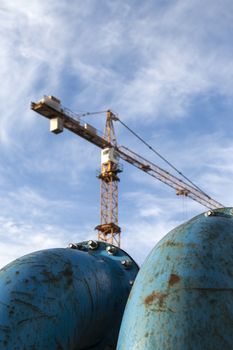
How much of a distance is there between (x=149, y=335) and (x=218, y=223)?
0.78m

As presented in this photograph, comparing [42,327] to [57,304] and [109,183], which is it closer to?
[57,304]

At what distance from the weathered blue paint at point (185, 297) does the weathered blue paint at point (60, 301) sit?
0.63 meters

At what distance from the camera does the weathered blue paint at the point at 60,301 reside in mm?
2977

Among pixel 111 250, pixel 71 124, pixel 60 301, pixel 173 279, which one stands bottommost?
pixel 60 301

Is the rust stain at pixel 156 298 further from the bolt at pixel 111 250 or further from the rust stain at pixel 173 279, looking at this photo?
the bolt at pixel 111 250

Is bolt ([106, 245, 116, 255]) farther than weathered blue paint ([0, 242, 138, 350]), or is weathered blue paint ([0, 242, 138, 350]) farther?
bolt ([106, 245, 116, 255])

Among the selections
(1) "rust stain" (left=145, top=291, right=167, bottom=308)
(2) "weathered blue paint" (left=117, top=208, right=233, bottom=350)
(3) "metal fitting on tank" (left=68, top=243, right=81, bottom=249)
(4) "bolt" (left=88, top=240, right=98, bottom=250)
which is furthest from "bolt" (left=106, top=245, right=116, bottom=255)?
(1) "rust stain" (left=145, top=291, right=167, bottom=308)

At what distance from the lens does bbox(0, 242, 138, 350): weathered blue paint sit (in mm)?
2977

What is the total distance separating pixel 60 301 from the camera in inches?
124

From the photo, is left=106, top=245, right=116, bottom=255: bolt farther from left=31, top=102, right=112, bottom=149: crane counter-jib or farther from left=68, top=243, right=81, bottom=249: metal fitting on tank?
left=31, top=102, right=112, bottom=149: crane counter-jib

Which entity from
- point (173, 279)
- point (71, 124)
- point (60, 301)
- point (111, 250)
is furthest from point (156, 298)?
point (71, 124)

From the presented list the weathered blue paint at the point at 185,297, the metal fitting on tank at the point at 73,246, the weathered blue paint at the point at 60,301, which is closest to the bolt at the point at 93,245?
the metal fitting on tank at the point at 73,246

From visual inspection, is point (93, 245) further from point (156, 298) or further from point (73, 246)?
point (156, 298)

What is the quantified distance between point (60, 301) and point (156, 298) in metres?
0.85
